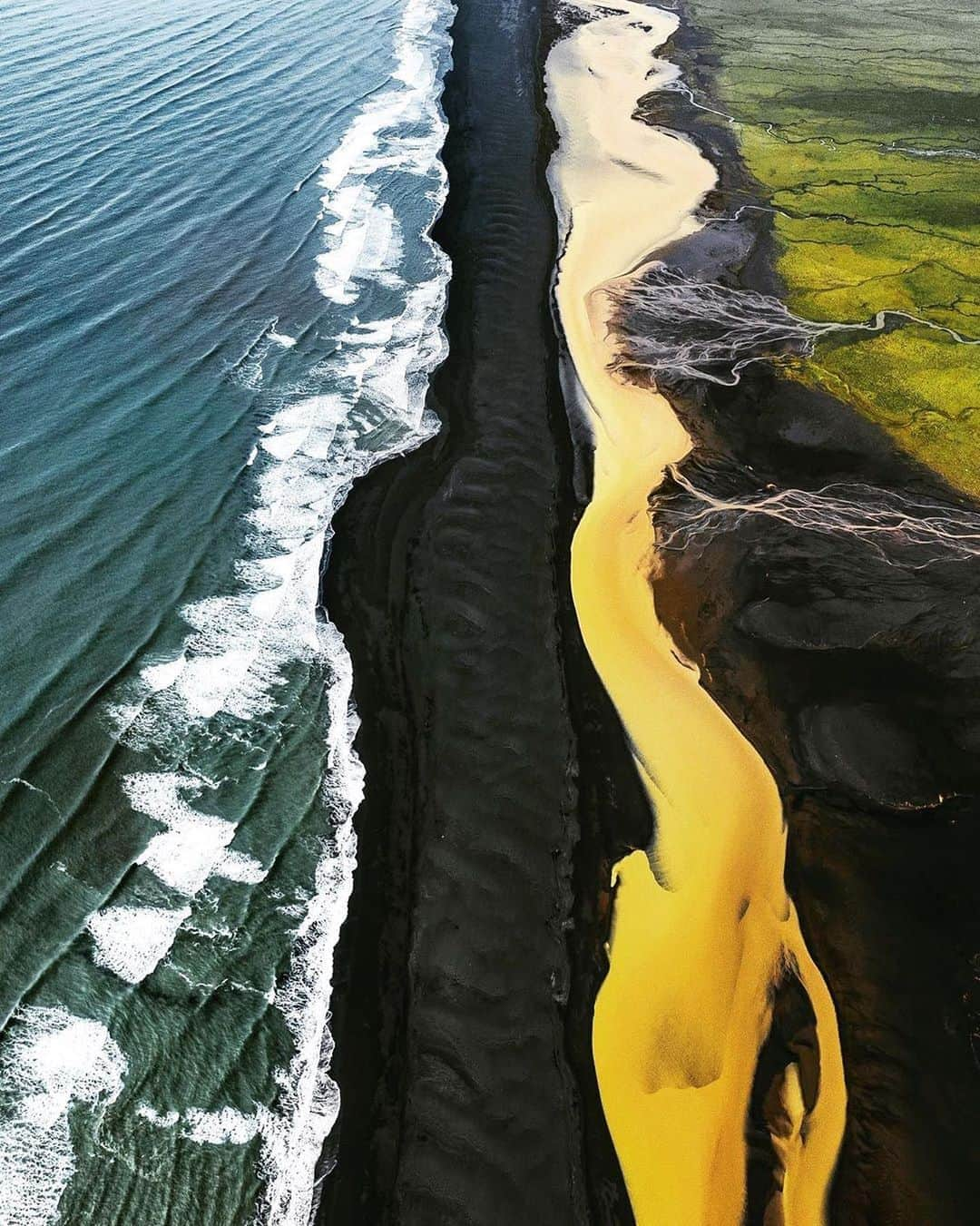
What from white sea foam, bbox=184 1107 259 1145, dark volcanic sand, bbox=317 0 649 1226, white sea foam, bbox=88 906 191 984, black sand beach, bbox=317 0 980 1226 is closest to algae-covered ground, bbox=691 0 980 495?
black sand beach, bbox=317 0 980 1226

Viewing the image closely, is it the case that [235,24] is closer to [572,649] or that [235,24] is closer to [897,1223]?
[572,649]

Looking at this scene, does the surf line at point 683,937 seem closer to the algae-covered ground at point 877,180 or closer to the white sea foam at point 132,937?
the white sea foam at point 132,937

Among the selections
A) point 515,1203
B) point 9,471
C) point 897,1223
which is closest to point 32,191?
point 9,471

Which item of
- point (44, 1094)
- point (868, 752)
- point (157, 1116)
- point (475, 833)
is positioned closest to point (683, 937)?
point (475, 833)

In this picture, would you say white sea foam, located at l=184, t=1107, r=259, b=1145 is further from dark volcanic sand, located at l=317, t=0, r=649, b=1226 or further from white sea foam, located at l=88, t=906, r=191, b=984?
white sea foam, located at l=88, t=906, r=191, b=984

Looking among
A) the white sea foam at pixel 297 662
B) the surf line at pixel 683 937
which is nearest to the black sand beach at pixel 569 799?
the surf line at pixel 683 937
